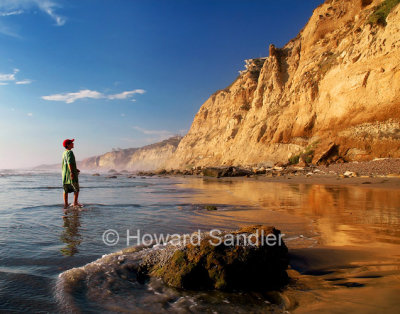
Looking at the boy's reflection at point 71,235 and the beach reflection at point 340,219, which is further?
the beach reflection at point 340,219

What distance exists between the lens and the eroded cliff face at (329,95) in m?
16.0

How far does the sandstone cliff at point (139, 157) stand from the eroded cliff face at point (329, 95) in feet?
192

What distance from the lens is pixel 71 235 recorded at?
3760mm

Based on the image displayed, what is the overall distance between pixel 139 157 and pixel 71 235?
108506mm

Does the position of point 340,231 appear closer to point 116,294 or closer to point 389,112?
point 116,294

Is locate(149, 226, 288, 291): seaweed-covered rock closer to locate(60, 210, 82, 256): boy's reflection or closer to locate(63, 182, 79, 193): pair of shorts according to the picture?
locate(60, 210, 82, 256): boy's reflection

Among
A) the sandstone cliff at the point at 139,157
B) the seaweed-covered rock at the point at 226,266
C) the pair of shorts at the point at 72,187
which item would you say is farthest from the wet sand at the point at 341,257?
the sandstone cliff at the point at 139,157

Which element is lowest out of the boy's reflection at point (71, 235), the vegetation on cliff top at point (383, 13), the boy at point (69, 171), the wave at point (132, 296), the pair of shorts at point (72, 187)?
the wave at point (132, 296)

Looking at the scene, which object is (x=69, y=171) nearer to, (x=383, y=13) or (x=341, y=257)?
(x=341, y=257)

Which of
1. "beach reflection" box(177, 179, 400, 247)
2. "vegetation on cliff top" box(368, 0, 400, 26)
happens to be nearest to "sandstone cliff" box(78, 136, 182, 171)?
"vegetation on cliff top" box(368, 0, 400, 26)

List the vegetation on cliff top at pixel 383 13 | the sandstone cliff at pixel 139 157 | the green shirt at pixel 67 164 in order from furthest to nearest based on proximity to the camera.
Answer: the sandstone cliff at pixel 139 157 < the vegetation on cliff top at pixel 383 13 < the green shirt at pixel 67 164

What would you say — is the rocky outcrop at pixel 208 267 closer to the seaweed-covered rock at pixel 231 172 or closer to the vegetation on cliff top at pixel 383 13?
the seaweed-covered rock at pixel 231 172

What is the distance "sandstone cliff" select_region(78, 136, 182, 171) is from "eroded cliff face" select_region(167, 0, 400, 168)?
58.4 m

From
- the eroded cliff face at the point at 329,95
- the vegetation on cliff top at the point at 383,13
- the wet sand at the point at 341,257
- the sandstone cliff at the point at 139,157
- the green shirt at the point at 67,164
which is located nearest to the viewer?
the wet sand at the point at 341,257
